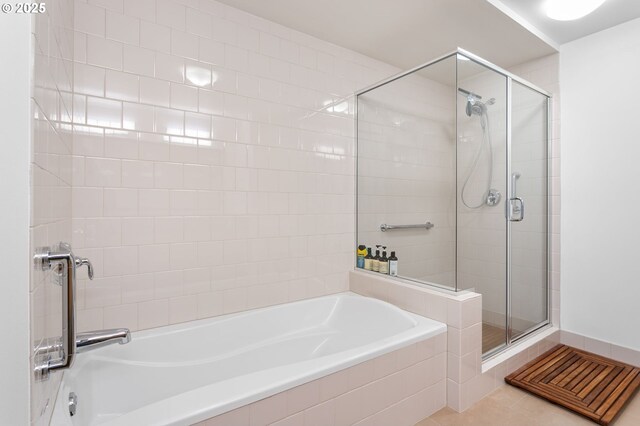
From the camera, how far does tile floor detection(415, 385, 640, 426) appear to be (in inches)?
66.8

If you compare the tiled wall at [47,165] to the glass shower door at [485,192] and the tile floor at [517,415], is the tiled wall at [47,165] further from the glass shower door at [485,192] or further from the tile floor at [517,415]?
the glass shower door at [485,192]

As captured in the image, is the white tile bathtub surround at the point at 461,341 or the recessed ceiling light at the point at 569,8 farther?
the recessed ceiling light at the point at 569,8

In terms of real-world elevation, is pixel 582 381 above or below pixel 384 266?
below

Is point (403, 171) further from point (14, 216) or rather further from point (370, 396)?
point (14, 216)

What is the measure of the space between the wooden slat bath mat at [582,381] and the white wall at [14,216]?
2408 mm

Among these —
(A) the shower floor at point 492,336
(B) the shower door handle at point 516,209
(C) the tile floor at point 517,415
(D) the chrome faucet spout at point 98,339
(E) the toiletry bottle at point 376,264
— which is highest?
(B) the shower door handle at point 516,209

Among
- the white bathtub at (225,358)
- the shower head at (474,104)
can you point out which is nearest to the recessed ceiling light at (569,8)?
the shower head at (474,104)

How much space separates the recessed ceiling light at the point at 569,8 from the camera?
1933 millimetres

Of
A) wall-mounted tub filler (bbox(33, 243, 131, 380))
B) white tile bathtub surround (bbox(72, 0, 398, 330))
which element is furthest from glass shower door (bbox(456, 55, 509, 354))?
wall-mounted tub filler (bbox(33, 243, 131, 380))

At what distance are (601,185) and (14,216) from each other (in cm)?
329

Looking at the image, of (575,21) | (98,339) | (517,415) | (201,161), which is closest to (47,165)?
(98,339)

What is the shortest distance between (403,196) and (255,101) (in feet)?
4.67

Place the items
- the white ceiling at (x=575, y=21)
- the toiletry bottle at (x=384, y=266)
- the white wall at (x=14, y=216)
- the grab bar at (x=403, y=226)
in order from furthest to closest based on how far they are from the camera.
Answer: the grab bar at (x=403, y=226), the toiletry bottle at (x=384, y=266), the white ceiling at (x=575, y=21), the white wall at (x=14, y=216)

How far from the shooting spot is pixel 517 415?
175 centimetres
